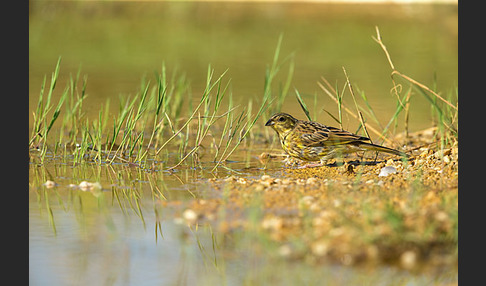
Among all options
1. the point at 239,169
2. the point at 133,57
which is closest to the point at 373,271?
the point at 239,169

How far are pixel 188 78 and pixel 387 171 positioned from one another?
22.0 feet

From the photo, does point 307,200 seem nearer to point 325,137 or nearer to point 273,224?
point 273,224

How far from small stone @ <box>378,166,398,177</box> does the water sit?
1.16m

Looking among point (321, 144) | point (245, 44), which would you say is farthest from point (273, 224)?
point (245, 44)

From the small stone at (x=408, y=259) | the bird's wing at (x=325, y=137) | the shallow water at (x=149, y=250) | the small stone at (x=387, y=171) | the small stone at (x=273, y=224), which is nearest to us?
the shallow water at (x=149, y=250)

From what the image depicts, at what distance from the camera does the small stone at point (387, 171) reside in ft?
24.0

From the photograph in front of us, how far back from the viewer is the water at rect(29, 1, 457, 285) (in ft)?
16.1

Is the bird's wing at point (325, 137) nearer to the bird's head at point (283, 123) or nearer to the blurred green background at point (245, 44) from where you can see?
the bird's head at point (283, 123)

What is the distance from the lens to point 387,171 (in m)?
7.36

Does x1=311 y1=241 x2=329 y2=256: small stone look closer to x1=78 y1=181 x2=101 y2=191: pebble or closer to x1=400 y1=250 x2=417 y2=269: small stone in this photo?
x1=400 y1=250 x2=417 y2=269: small stone

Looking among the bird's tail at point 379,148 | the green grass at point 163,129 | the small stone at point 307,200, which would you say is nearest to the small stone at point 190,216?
the small stone at point 307,200

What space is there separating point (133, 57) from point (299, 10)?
9.61 metres

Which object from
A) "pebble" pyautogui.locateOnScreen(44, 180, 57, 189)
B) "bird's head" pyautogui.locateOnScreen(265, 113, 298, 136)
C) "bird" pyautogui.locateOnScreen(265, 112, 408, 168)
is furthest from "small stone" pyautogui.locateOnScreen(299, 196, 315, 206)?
"pebble" pyautogui.locateOnScreen(44, 180, 57, 189)

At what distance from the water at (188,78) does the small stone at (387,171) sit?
1159 millimetres
